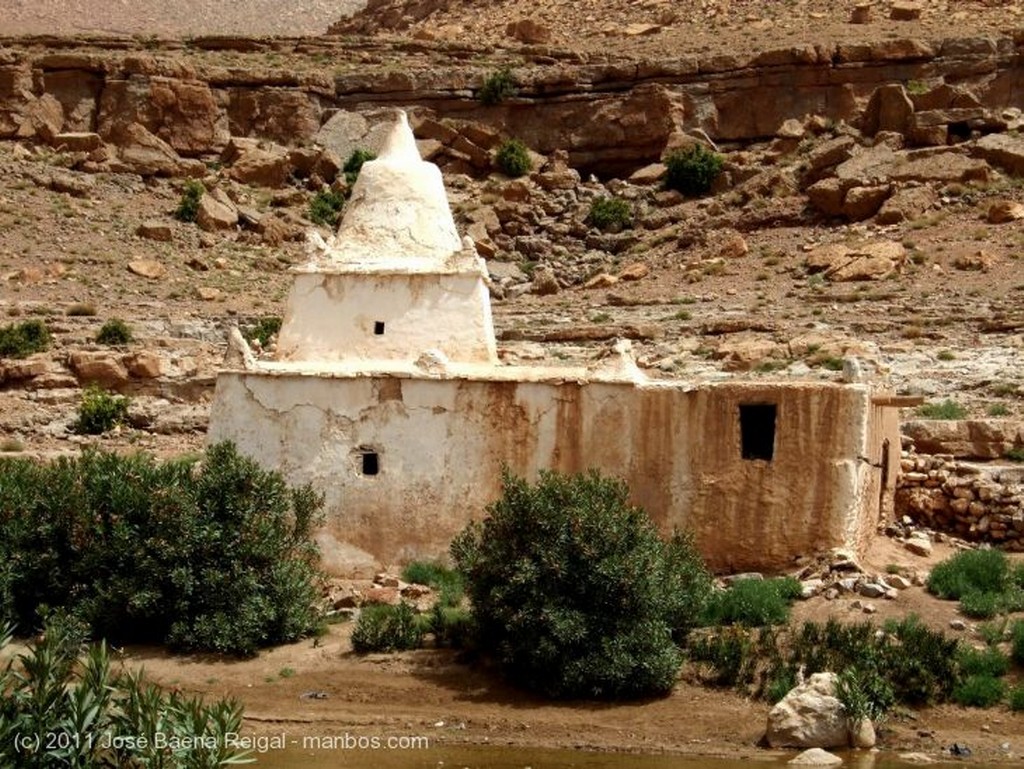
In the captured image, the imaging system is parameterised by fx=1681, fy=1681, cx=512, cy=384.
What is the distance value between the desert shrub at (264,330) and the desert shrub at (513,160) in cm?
1603

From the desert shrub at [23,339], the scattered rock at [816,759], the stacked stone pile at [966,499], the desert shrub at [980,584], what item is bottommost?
the scattered rock at [816,759]

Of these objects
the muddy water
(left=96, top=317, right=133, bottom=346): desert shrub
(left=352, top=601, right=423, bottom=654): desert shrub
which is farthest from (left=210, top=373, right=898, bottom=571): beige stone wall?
(left=96, top=317, right=133, bottom=346): desert shrub

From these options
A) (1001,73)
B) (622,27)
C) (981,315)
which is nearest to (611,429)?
(981,315)

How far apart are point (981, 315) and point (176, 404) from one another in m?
15.4

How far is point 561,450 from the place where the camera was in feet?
61.6

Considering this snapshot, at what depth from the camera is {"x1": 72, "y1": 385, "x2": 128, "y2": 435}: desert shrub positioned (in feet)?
95.0

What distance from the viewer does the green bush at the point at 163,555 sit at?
17.3 meters

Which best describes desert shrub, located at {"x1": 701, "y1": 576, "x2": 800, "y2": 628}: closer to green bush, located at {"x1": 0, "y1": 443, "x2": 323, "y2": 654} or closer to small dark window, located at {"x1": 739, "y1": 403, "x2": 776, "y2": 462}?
small dark window, located at {"x1": 739, "y1": 403, "x2": 776, "y2": 462}

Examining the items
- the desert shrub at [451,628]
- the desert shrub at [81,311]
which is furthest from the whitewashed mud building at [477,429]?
the desert shrub at [81,311]

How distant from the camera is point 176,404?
30531 mm

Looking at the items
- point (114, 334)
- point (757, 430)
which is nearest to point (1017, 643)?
point (757, 430)

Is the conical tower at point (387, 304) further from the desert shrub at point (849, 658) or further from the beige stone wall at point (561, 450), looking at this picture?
the desert shrub at point (849, 658)

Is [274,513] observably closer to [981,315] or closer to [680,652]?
[680,652]

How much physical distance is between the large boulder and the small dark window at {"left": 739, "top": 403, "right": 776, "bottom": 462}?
3.79 m
